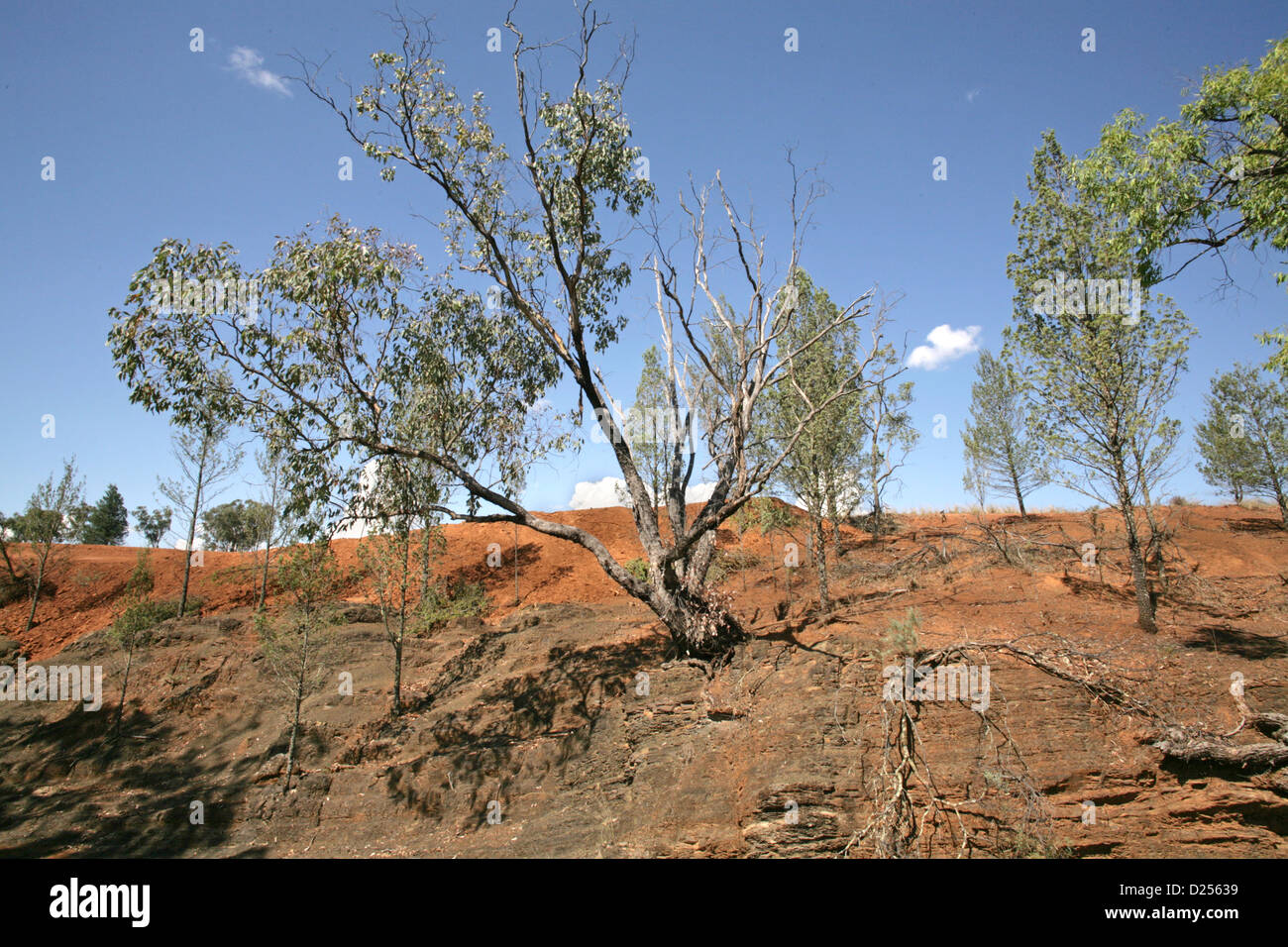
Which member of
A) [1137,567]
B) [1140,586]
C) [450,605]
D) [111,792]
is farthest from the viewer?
[450,605]

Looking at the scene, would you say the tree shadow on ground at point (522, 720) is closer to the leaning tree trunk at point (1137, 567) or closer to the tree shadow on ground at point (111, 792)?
the tree shadow on ground at point (111, 792)

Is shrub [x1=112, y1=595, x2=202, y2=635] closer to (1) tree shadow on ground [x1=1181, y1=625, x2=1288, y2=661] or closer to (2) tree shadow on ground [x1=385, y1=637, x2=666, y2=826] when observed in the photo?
(2) tree shadow on ground [x1=385, y1=637, x2=666, y2=826]

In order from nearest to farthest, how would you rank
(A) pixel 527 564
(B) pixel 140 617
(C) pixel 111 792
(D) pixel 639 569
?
1. (C) pixel 111 792
2. (B) pixel 140 617
3. (D) pixel 639 569
4. (A) pixel 527 564

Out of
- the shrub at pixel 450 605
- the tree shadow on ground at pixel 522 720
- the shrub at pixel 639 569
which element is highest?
the shrub at pixel 639 569

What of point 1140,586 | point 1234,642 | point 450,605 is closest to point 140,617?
point 450,605

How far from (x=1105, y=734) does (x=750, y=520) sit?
46.1ft

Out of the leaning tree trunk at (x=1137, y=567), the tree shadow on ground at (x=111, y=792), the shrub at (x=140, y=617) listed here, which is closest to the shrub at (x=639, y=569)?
the tree shadow on ground at (x=111, y=792)

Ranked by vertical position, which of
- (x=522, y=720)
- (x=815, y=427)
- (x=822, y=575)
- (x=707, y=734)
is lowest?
(x=522, y=720)

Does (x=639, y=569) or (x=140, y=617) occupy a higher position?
(x=639, y=569)

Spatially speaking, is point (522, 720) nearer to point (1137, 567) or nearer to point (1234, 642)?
point (1137, 567)

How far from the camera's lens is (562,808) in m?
9.39

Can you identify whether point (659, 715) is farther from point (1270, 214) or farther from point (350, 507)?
point (1270, 214)

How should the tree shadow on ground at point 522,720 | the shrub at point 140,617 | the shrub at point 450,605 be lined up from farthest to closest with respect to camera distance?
the shrub at point 140,617, the shrub at point 450,605, the tree shadow on ground at point 522,720

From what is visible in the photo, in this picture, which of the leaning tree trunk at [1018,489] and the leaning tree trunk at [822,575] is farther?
the leaning tree trunk at [1018,489]
